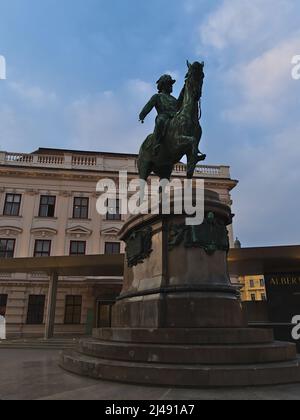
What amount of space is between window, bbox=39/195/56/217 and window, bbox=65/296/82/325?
7643 millimetres

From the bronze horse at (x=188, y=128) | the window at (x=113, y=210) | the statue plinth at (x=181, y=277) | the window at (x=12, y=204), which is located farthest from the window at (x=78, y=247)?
the bronze horse at (x=188, y=128)

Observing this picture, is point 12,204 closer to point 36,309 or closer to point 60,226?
point 60,226

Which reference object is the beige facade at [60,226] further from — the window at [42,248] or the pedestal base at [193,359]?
the pedestal base at [193,359]

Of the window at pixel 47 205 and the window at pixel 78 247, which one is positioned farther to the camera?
the window at pixel 47 205

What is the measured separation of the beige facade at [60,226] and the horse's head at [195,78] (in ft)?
65.5

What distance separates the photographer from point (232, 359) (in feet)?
15.5

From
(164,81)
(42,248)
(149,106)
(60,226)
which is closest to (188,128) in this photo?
(149,106)

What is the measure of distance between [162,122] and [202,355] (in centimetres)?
516

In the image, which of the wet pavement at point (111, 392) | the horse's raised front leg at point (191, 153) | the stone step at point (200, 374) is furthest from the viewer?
the horse's raised front leg at point (191, 153)

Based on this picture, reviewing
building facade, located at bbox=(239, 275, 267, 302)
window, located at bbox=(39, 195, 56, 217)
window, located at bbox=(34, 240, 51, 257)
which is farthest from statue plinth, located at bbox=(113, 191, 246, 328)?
building facade, located at bbox=(239, 275, 267, 302)

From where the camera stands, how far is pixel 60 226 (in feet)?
91.9

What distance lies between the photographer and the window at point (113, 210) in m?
29.0

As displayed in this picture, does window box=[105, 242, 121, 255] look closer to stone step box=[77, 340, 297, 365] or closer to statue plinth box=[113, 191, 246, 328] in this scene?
statue plinth box=[113, 191, 246, 328]
